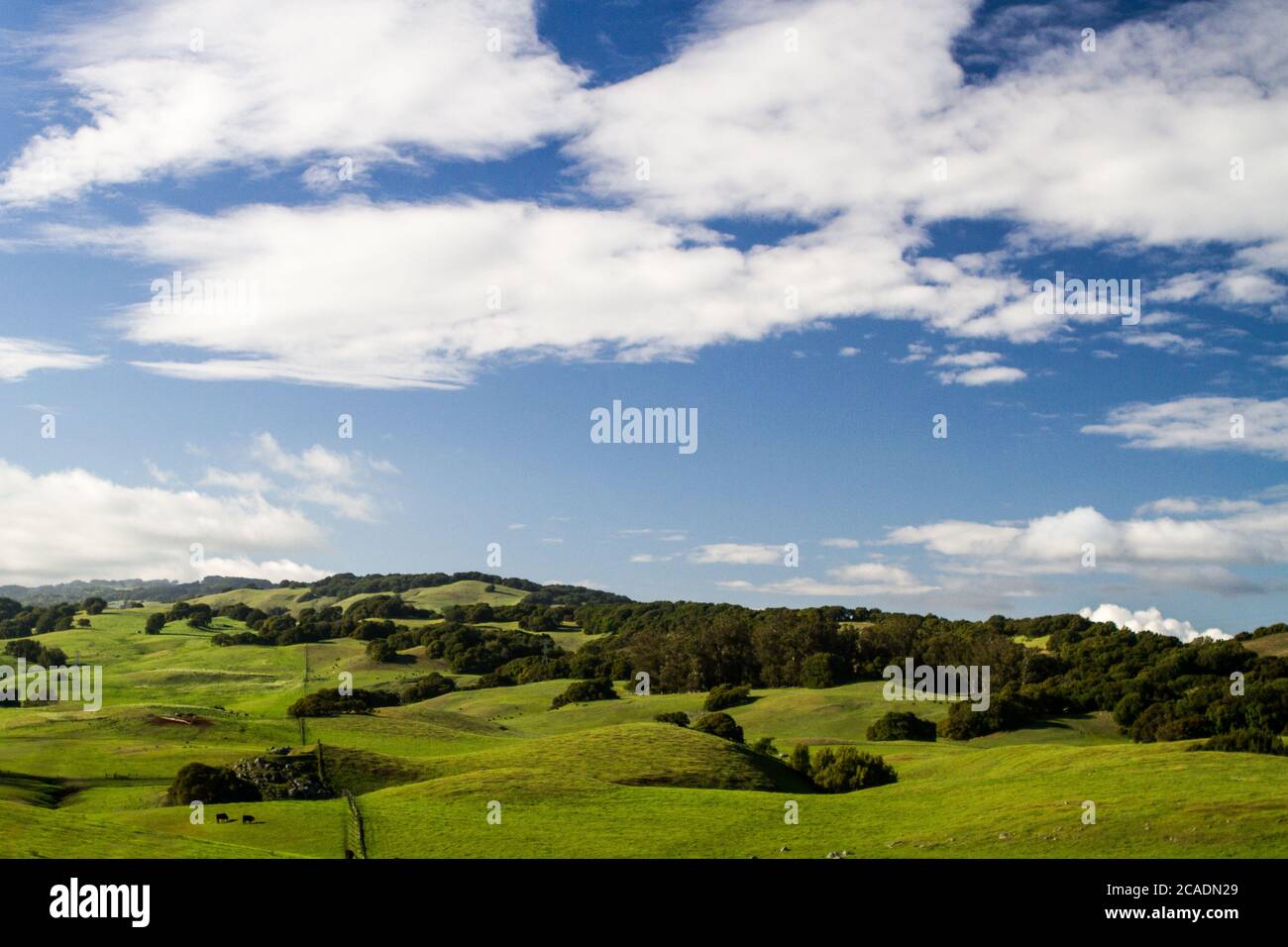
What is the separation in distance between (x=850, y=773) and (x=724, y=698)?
177 feet

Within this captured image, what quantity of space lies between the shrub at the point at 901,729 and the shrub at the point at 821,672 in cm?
3506

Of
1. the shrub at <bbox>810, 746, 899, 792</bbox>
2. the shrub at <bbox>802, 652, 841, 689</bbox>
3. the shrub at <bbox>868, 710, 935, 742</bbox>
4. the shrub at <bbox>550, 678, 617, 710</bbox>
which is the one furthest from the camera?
the shrub at <bbox>802, 652, 841, 689</bbox>

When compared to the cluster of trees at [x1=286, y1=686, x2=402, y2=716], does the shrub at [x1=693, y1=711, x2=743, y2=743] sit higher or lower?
lower

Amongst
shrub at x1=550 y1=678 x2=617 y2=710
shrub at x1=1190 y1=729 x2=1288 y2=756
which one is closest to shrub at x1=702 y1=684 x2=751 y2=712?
shrub at x1=550 y1=678 x2=617 y2=710

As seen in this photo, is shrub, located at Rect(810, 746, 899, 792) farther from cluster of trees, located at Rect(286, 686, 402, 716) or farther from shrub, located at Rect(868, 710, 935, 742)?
cluster of trees, located at Rect(286, 686, 402, 716)

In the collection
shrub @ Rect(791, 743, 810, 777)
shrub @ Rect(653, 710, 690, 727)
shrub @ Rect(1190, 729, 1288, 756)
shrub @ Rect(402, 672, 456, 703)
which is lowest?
shrub @ Rect(402, 672, 456, 703)

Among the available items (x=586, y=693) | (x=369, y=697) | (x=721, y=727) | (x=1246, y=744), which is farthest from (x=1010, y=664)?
(x=369, y=697)

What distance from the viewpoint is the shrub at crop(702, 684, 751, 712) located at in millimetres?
117438

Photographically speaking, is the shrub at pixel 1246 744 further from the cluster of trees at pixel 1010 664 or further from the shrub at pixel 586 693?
the shrub at pixel 586 693

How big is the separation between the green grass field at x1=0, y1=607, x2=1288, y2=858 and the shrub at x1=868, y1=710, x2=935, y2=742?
4783 mm
